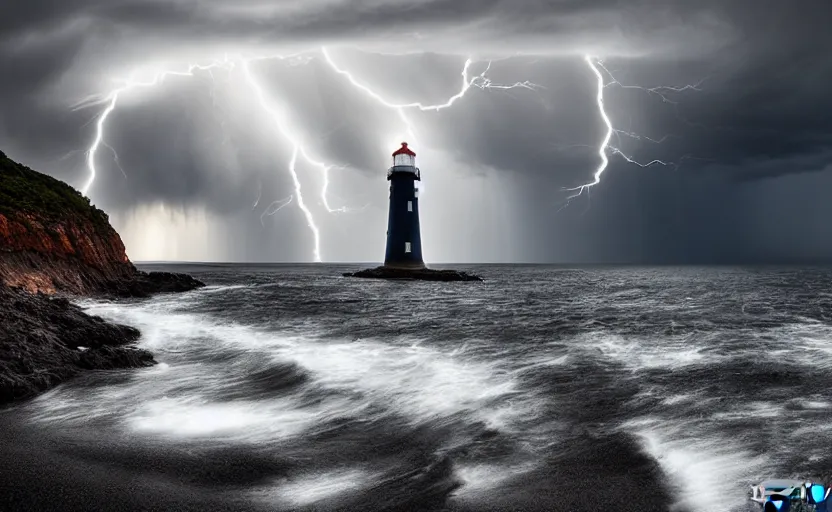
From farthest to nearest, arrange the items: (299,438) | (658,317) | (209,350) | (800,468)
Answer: (658,317)
(209,350)
(299,438)
(800,468)

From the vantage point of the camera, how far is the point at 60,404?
7.70 meters

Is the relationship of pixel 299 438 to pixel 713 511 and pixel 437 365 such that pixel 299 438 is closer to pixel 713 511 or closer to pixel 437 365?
→ pixel 713 511

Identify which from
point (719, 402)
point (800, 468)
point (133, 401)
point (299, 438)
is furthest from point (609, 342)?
point (133, 401)

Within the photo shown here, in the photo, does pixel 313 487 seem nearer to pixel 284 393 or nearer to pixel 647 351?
pixel 284 393

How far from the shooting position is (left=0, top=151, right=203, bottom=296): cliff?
69.2 feet

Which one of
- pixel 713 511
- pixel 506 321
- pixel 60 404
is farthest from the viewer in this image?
pixel 506 321

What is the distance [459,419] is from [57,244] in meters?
24.1

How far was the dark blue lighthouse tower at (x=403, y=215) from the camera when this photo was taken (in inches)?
1827

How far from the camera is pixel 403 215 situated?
4703 centimetres

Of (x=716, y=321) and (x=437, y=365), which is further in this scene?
(x=716, y=321)

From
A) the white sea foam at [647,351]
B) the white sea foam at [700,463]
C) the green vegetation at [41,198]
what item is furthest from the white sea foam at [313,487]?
the green vegetation at [41,198]

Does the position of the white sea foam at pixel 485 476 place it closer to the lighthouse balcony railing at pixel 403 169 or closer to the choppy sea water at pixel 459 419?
the choppy sea water at pixel 459 419

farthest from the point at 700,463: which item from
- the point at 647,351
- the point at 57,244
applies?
the point at 57,244

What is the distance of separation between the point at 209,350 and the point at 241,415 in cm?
670
